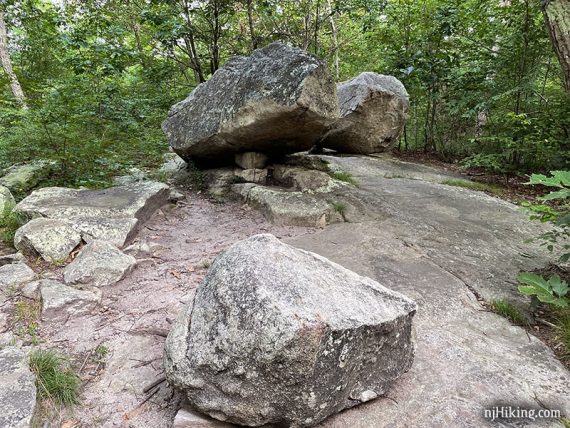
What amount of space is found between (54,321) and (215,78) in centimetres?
451

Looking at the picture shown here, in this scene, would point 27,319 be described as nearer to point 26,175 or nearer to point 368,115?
point 26,175

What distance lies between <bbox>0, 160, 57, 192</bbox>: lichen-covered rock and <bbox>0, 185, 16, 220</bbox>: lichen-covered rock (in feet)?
1.56

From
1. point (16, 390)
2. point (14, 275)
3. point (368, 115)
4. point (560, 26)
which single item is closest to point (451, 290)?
point (560, 26)

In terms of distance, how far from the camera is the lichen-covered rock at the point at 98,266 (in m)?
3.23

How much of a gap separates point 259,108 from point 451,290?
3.36 metres

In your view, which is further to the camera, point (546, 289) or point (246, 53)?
point (246, 53)

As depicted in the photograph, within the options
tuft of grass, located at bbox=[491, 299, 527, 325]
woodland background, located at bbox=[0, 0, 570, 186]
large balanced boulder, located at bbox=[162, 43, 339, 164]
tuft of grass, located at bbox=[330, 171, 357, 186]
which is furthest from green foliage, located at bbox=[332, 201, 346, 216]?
woodland background, located at bbox=[0, 0, 570, 186]

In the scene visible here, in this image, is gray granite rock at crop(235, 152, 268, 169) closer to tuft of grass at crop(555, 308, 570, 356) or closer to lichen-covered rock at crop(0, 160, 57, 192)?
lichen-covered rock at crop(0, 160, 57, 192)

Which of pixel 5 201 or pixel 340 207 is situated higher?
pixel 5 201

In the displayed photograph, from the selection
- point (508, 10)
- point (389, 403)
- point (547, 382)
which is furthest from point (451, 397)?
point (508, 10)

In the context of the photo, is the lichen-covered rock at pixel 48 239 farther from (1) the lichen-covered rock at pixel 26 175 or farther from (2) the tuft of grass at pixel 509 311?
(2) the tuft of grass at pixel 509 311

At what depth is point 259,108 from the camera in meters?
4.99

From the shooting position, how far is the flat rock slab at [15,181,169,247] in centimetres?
398

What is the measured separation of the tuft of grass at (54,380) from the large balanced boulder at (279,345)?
2.08 feet
